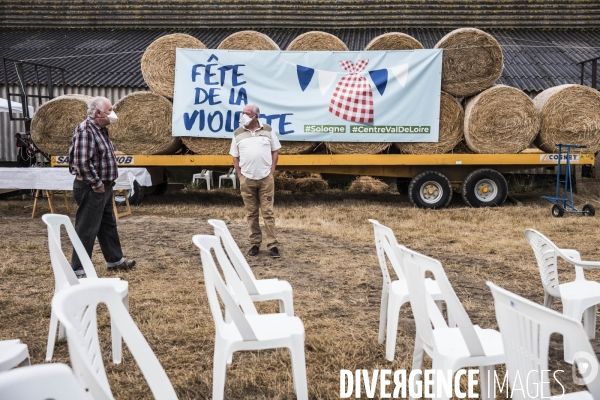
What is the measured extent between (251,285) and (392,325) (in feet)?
2.94

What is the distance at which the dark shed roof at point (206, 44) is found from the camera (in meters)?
14.7

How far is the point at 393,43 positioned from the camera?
37.3 feet

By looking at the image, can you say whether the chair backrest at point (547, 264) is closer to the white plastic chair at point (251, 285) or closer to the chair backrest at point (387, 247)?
the chair backrest at point (387, 247)

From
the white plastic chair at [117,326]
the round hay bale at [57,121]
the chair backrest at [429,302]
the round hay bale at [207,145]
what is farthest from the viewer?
the round hay bale at [207,145]

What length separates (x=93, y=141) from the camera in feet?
19.0

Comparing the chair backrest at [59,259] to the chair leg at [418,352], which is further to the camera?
the chair backrest at [59,259]

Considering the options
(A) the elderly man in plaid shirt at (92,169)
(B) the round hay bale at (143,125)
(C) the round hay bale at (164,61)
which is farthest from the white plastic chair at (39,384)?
(C) the round hay bale at (164,61)

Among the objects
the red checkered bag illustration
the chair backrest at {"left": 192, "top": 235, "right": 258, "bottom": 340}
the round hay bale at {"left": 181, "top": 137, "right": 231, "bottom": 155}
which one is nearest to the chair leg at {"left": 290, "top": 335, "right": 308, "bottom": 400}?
the chair backrest at {"left": 192, "top": 235, "right": 258, "bottom": 340}

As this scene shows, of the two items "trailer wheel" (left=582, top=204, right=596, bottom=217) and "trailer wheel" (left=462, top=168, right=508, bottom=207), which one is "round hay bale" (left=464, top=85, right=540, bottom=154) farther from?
"trailer wheel" (left=582, top=204, right=596, bottom=217)

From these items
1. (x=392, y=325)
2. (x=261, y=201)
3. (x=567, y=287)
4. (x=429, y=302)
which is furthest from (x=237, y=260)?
(x=261, y=201)

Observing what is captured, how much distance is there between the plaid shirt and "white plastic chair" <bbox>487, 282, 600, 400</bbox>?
14.4 ft

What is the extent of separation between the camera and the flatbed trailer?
11070 mm

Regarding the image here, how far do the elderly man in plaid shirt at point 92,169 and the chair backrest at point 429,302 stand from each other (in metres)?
3.50

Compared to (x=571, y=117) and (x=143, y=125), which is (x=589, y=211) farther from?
(x=143, y=125)
